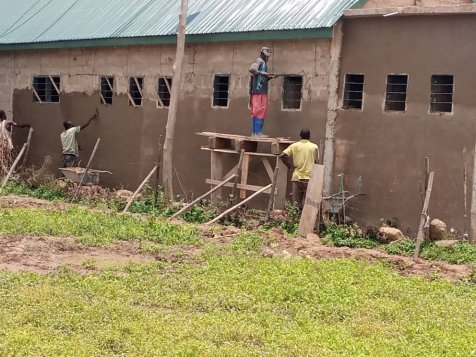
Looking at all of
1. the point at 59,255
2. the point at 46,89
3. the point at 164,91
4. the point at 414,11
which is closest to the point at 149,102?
the point at 164,91

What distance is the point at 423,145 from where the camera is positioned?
48.6ft

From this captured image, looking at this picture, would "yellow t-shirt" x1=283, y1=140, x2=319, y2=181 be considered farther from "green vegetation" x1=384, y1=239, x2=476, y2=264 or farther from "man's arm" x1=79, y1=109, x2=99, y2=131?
"man's arm" x1=79, y1=109, x2=99, y2=131

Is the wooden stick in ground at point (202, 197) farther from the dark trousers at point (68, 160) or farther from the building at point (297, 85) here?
the dark trousers at point (68, 160)

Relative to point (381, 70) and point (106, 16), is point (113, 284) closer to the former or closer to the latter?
point (381, 70)

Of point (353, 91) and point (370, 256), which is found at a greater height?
point (353, 91)

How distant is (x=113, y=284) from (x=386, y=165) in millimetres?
6817

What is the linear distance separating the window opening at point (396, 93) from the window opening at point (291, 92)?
2.04 meters

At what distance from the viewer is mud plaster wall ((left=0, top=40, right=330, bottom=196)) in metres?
16.6

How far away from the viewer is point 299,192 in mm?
15852

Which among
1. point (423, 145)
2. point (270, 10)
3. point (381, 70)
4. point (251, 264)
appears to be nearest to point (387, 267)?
point (251, 264)

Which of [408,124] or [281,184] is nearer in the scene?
[408,124]

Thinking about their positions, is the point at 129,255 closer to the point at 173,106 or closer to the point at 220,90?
the point at 173,106

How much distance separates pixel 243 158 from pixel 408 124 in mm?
3474

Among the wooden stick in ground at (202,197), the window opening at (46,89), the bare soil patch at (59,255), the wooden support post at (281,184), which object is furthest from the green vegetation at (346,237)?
the window opening at (46,89)
